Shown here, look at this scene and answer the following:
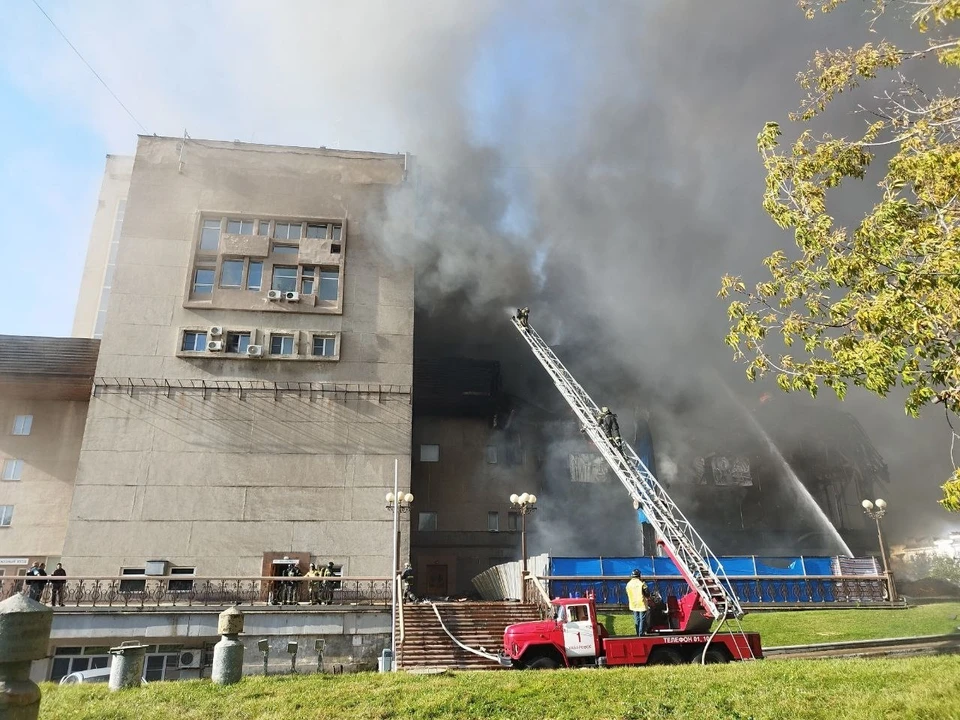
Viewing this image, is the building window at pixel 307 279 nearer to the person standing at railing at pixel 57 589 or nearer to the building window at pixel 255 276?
the building window at pixel 255 276

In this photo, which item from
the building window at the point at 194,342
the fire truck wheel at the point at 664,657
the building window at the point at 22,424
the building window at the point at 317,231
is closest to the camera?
the fire truck wheel at the point at 664,657

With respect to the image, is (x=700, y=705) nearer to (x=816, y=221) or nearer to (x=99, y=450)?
(x=816, y=221)

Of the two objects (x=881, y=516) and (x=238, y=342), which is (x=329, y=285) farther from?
(x=881, y=516)

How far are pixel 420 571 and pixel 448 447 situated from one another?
6742 mm

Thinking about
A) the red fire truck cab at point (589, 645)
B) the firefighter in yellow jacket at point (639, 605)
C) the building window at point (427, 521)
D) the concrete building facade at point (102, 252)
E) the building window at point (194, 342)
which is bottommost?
the red fire truck cab at point (589, 645)

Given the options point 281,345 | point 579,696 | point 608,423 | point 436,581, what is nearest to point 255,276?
point 281,345

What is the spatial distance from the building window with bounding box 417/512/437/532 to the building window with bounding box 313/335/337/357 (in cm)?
1020

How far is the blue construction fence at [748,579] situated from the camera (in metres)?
22.5

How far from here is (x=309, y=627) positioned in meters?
21.0

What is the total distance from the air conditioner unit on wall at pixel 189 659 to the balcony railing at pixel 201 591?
1.57 m

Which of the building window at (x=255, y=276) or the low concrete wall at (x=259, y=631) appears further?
the building window at (x=255, y=276)

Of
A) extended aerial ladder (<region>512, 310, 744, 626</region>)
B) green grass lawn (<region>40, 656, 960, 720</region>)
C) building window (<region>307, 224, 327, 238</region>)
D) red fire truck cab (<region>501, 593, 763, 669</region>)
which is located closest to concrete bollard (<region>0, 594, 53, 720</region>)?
green grass lawn (<region>40, 656, 960, 720</region>)

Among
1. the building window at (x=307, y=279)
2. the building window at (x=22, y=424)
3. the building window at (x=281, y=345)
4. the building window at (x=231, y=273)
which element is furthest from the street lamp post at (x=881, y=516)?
the building window at (x=22, y=424)

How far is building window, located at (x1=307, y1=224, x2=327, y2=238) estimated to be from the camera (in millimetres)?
31253
